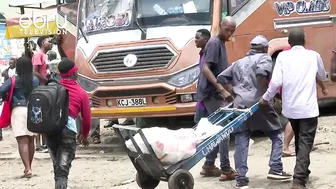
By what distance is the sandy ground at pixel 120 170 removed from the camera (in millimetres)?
7047

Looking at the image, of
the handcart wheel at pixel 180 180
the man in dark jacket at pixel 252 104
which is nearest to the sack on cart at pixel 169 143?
the handcart wheel at pixel 180 180

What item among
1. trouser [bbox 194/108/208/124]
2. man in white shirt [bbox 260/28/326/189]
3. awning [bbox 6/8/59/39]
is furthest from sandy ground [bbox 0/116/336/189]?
awning [bbox 6/8/59/39]

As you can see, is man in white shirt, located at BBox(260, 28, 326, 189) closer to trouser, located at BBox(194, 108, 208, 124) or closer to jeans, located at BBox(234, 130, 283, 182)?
jeans, located at BBox(234, 130, 283, 182)

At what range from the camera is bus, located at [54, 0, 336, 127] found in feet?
31.1

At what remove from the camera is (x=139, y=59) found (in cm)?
964

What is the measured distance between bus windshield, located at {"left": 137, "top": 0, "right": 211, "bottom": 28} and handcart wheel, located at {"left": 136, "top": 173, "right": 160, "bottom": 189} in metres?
3.72

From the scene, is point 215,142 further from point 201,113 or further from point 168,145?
point 201,113

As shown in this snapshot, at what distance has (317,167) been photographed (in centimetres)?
743

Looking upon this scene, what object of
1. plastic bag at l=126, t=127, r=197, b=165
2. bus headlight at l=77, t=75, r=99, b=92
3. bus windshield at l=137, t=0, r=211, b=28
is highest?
bus windshield at l=137, t=0, r=211, b=28

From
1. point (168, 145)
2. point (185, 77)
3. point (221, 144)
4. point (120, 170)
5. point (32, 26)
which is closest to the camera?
point (168, 145)

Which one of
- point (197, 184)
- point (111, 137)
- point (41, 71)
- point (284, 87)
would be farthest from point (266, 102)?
point (111, 137)

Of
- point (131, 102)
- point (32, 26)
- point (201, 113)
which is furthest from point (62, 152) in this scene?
point (32, 26)

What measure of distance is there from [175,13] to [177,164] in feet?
13.4

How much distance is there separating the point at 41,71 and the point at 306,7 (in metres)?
4.61
